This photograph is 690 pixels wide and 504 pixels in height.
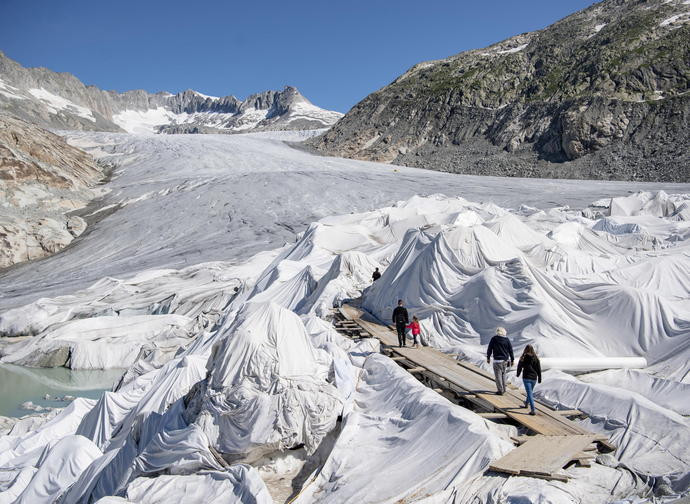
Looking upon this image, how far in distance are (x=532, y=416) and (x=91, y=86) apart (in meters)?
198

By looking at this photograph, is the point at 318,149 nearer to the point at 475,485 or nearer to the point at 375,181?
Answer: the point at 375,181

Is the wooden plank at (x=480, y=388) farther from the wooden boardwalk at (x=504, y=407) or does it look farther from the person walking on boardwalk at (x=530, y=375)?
the person walking on boardwalk at (x=530, y=375)

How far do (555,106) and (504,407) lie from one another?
60215mm

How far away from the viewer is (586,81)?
6197cm

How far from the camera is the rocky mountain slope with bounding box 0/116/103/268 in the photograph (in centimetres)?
3750

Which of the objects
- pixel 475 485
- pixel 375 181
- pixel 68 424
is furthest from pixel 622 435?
pixel 375 181

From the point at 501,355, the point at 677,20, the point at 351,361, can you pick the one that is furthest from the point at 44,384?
the point at 677,20

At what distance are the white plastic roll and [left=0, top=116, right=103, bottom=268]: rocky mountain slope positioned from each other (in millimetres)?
36655

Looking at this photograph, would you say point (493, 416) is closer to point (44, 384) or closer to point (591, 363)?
point (591, 363)

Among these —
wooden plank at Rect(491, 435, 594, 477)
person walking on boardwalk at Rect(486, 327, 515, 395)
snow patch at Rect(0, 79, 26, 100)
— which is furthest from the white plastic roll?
snow patch at Rect(0, 79, 26, 100)

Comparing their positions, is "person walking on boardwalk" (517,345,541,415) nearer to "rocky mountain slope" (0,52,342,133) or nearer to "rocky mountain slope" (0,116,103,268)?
"rocky mountain slope" (0,116,103,268)

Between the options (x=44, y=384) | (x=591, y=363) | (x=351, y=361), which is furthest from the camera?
(x=44, y=384)

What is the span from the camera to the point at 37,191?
43.6 meters

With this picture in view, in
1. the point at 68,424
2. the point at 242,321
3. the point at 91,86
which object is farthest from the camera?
the point at 91,86
